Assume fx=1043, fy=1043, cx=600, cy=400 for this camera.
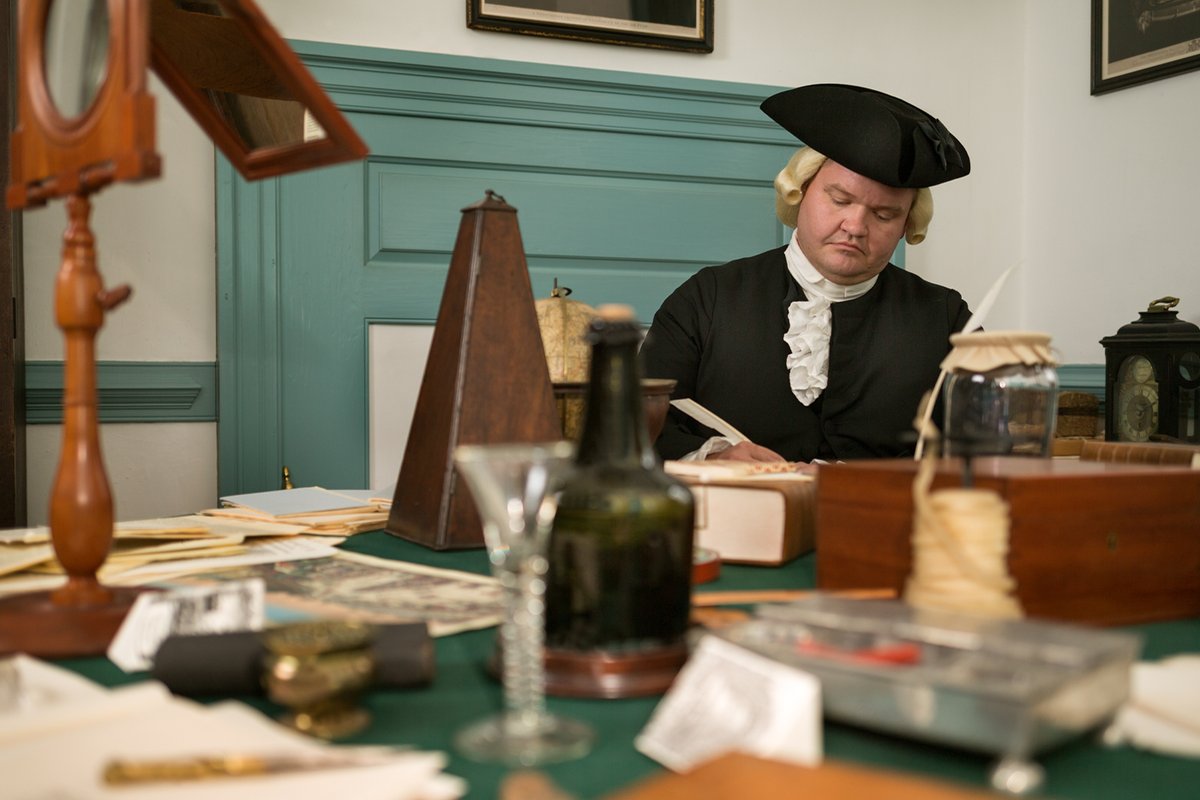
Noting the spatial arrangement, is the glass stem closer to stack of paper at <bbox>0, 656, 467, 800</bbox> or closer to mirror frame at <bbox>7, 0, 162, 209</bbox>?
stack of paper at <bbox>0, 656, 467, 800</bbox>

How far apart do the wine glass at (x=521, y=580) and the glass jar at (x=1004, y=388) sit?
692 mm

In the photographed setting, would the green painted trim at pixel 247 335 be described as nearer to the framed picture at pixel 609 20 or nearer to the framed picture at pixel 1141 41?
the framed picture at pixel 609 20

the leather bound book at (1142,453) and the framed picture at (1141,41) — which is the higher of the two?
the framed picture at (1141,41)

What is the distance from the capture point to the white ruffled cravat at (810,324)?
99.7 inches

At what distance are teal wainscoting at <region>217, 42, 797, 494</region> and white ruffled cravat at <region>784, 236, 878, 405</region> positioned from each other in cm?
63

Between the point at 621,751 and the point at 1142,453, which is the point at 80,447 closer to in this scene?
the point at 621,751

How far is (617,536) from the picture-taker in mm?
695

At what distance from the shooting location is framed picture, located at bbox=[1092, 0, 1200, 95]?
3.01 meters

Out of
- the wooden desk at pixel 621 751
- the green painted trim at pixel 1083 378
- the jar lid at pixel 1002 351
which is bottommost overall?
the wooden desk at pixel 621 751

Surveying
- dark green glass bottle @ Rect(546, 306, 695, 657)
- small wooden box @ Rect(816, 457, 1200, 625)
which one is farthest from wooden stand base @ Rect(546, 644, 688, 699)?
small wooden box @ Rect(816, 457, 1200, 625)

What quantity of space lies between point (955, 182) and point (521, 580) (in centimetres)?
328

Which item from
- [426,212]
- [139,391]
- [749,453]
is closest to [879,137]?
[749,453]

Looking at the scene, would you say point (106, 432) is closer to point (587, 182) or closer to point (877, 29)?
point (587, 182)

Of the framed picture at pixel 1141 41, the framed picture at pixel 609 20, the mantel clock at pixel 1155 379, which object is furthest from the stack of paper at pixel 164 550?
the framed picture at pixel 1141 41
